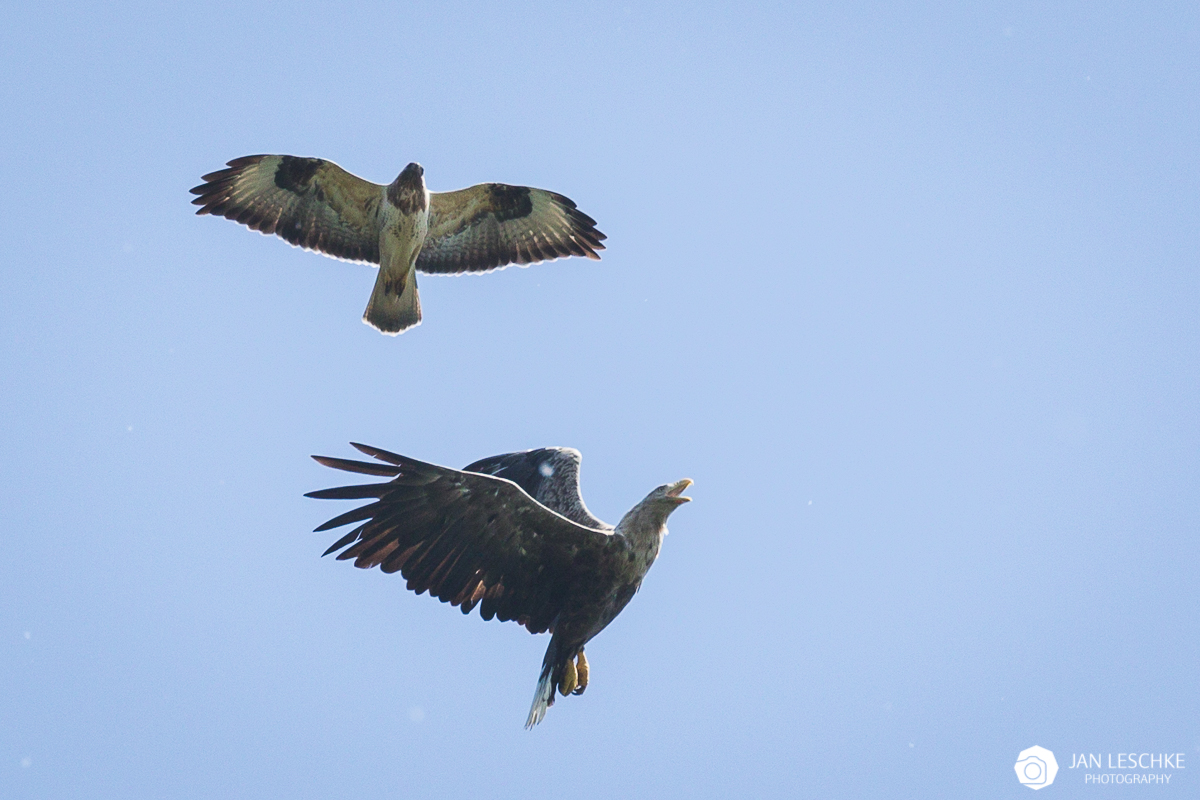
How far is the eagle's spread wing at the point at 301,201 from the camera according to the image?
12.0m

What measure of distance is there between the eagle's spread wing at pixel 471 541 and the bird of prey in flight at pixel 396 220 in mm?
4515

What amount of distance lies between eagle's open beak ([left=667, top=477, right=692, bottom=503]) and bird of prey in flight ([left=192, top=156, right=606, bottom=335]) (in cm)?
460

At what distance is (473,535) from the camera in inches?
311

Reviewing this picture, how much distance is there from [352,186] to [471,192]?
43.6 inches

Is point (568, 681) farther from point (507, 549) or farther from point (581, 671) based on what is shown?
point (507, 549)

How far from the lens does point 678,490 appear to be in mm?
8258

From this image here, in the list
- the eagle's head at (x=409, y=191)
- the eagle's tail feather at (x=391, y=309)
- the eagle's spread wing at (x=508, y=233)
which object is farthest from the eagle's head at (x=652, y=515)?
the eagle's spread wing at (x=508, y=233)

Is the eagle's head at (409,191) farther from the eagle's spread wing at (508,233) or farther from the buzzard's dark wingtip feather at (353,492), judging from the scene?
the buzzard's dark wingtip feather at (353,492)

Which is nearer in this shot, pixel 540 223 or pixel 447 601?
pixel 447 601

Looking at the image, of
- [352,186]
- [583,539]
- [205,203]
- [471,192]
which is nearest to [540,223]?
[471,192]

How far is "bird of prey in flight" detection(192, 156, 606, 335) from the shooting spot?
11945 millimetres

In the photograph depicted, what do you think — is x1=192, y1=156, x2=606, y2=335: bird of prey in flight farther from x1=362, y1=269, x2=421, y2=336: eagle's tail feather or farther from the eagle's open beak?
the eagle's open beak

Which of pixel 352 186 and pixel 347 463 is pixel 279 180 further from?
pixel 347 463

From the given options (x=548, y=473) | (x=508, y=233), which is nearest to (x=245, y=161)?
(x=508, y=233)
